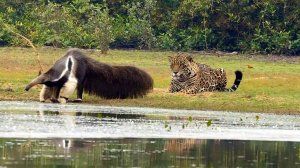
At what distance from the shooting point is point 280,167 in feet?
55.3

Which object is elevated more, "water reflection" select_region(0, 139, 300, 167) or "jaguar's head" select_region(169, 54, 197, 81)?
"jaguar's head" select_region(169, 54, 197, 81)

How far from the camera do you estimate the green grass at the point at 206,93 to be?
29062mm

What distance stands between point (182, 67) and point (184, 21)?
52.1 feet

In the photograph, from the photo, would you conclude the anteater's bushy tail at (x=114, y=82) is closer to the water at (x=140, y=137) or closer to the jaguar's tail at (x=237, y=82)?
the water at (x=140, y=137)

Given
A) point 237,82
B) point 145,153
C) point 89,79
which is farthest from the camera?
point 237,82

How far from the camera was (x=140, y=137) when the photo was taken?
20359 millimetres

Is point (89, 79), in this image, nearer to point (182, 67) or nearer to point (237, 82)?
point (182, 67)

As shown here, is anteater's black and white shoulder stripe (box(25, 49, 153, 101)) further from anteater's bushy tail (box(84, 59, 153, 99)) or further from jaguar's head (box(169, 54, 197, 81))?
jaguar's head (box(169, 54, 197, 81))

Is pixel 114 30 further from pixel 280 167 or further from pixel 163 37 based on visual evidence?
pixel 280 167

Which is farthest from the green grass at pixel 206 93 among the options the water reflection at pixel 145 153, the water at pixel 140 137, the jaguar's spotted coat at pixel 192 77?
the water reflection at pixel 145 153

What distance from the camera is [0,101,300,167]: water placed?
55.7ft

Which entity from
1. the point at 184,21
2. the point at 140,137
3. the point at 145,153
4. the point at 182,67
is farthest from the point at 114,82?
the point at 184,21

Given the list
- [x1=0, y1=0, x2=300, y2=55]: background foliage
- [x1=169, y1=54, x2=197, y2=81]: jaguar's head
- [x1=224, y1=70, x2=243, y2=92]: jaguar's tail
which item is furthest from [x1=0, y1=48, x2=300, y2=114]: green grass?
[x1=0, y1=0, x2=300, y2=55]: background foliage

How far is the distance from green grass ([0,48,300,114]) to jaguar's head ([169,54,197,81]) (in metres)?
0.58
